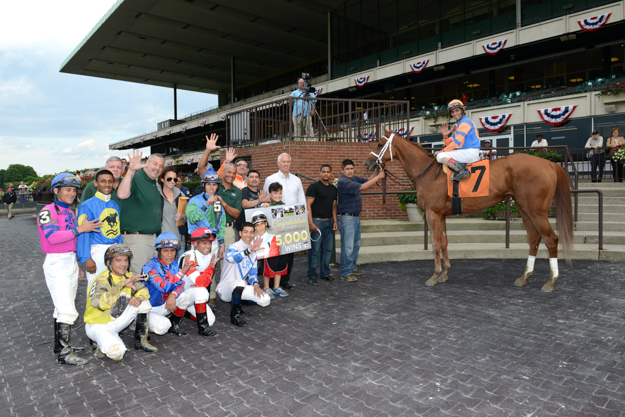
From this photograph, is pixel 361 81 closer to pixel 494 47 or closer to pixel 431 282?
pixel 494 47

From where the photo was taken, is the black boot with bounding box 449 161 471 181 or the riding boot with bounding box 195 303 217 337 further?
the black boot with bounding box 449 161 471 181

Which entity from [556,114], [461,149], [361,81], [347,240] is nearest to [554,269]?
[461,149]

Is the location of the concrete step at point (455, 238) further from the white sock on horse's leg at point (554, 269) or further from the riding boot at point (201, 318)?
the riding boot at point (201, 318)

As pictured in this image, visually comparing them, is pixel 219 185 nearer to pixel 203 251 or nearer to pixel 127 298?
pixel 203 251

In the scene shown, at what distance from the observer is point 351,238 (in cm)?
699

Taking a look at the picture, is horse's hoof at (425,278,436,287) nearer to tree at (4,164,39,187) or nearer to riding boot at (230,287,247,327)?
riding boot at (230,287,247,327)

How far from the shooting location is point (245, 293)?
17.1ft

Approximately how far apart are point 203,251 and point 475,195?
14.9 ft

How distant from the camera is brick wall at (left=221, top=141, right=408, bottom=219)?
11.0 m

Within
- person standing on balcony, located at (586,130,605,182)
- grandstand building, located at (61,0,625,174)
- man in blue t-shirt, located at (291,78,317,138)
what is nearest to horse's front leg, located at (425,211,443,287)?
grandstand building, located at (61,0,625,174)

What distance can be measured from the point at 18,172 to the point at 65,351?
162 meters

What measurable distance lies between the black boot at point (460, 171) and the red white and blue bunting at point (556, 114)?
59.5 ft

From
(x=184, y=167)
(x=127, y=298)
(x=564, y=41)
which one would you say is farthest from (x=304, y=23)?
(x=127, y=298)

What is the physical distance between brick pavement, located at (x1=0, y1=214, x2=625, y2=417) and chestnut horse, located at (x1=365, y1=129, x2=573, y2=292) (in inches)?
30.3
